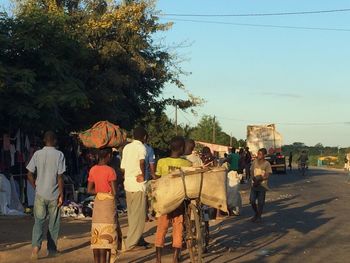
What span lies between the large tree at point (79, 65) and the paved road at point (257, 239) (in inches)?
137

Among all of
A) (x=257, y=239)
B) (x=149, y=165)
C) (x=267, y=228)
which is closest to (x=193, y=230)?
(x=149, y=165)

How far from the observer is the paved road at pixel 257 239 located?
9539 mm

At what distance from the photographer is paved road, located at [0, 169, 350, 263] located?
9.54 meters

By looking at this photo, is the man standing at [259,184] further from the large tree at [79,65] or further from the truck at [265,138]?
the truck at [265,138]

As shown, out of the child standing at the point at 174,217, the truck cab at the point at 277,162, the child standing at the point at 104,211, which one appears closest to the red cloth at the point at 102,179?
the child standing at the point at 104,211

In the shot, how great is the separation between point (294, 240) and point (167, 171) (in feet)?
13.5

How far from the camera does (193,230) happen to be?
8266 millimetres

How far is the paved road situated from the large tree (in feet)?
11.4

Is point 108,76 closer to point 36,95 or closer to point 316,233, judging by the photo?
point 36,95

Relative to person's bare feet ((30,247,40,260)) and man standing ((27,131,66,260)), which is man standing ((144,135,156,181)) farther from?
person's bare feet ((30,247,40,260))

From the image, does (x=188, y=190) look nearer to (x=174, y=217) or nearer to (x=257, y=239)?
(x=174, y=217)

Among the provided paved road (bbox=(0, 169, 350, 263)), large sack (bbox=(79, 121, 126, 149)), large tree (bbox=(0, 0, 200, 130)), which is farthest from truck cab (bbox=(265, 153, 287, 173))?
large sack (bbox=(79, 121, 126, 149))

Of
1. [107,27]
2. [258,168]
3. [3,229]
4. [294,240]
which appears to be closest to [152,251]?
[294,240]

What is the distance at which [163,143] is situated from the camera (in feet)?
146
